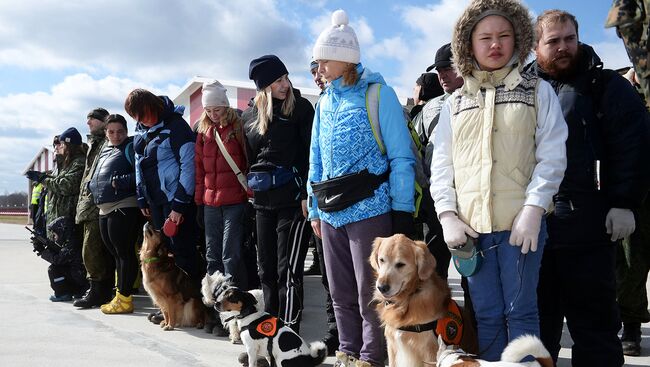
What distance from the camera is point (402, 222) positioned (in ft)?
10.8

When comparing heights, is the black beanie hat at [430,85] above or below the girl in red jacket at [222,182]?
above

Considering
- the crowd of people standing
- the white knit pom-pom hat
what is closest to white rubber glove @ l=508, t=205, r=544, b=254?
the crowd of people standing

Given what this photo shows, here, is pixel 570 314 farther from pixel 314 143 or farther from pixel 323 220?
pixel 314 143

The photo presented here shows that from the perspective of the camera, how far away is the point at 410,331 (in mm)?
3008

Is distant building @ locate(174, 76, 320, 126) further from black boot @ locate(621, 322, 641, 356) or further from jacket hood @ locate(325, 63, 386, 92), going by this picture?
black boot @ locate(621, 322, 641, 356)

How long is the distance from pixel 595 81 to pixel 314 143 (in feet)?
5.71

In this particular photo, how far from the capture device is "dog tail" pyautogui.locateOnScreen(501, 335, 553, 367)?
2.26 meters

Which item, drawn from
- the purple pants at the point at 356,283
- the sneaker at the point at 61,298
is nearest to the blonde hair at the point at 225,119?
the purple pants at the point at 356,283

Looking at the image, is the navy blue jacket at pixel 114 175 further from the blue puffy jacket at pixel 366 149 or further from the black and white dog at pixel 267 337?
the blue puffy jacket at pixel 366 149

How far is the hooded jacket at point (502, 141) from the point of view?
2.45 meters

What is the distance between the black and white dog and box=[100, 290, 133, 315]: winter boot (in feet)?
8.20

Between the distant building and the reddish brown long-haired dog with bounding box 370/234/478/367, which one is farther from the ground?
the distant building

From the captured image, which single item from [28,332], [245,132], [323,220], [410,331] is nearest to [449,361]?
[410,331]

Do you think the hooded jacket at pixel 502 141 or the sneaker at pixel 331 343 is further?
the sneaker at pixel 331 343
